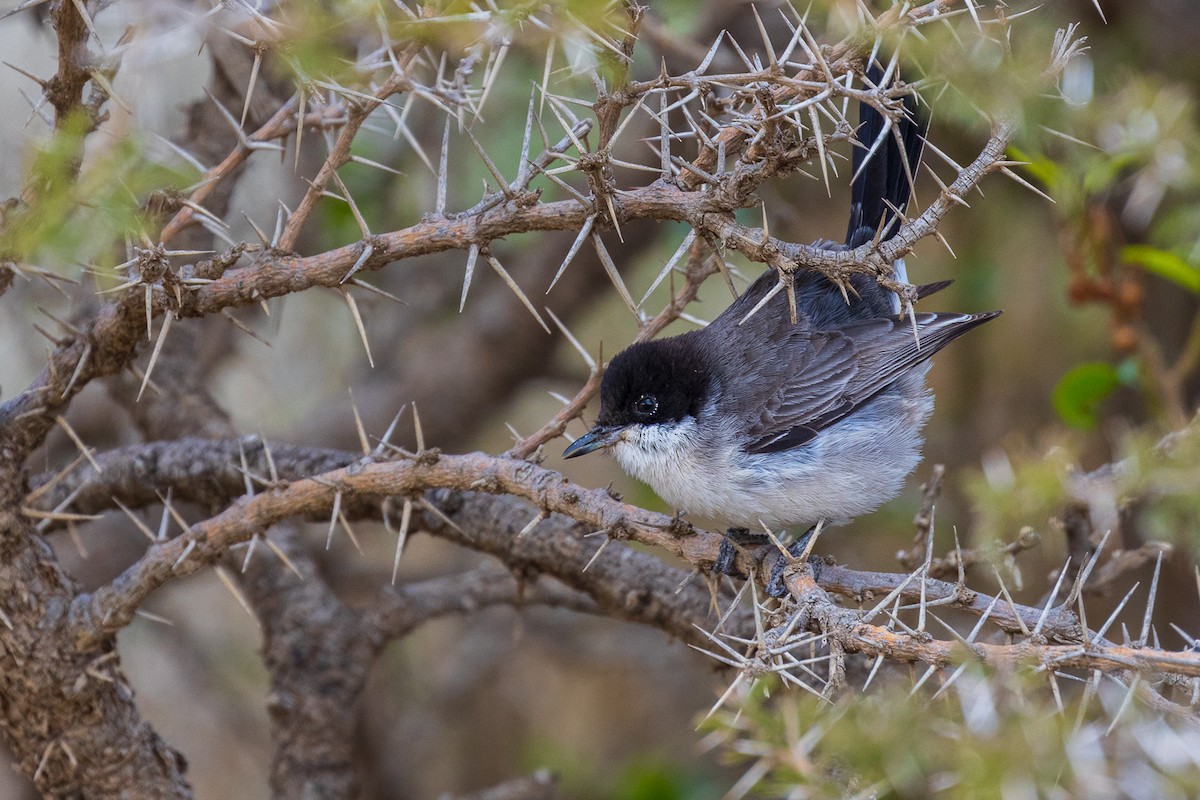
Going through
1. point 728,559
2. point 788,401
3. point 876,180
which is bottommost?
point 728,559

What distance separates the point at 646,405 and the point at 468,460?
2.91ft

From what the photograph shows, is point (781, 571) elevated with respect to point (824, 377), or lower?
lower

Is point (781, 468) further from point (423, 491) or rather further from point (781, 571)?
point (423, 491)

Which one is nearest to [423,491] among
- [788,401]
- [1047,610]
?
[788,401]

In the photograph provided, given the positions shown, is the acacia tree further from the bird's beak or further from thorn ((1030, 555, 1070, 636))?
the bird's beak

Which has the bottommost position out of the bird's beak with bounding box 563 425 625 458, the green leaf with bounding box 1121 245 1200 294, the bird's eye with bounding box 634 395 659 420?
the bird's beak with bounding box 563 425 625 458

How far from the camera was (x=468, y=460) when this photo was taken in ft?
9.00

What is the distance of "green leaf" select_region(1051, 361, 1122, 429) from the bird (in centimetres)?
42

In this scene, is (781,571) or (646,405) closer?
(781,571)

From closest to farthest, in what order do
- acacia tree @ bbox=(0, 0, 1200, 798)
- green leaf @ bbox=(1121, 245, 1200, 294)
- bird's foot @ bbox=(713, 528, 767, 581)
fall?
1. acacia tree @ bbox=(0, 0, 1200, 798)
2. bird's foot @ bbox=(713, 528, 767, 581)
3. green leaf @ bbox=(1121, 245, 1200, 294)

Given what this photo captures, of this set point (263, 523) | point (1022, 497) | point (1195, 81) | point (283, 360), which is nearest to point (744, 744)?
point (1022, 497)

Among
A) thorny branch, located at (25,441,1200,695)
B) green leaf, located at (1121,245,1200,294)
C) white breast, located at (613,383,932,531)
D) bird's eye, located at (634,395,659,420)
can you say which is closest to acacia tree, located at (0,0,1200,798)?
thorny branch, located at (25,441,1200,695)

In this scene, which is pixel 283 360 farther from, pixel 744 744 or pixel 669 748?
pixel 744 744

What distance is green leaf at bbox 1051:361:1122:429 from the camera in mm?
3492
